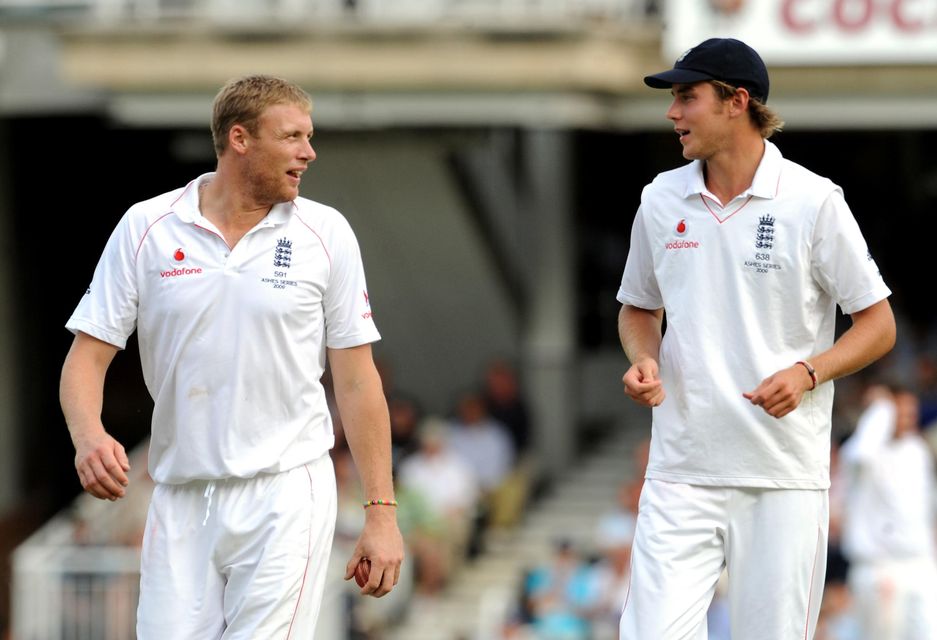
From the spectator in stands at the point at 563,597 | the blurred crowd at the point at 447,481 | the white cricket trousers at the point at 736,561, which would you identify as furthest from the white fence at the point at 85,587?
the white cricket trousers at the point at 736,561

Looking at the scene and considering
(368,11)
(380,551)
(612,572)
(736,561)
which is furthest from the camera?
(368,11)

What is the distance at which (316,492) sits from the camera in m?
5.34

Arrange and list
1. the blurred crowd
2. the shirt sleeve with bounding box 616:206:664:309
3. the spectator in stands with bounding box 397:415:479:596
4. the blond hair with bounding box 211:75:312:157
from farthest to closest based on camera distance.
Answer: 1. the spectator in stands with bounding box 397:415:479:596
2. the blurred crowd
3. the shirt sleeve with bounding box 616:206:664:309
4. the blond hair with bounding box 211:75:312:157

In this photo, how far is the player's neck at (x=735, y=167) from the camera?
5.59 metres

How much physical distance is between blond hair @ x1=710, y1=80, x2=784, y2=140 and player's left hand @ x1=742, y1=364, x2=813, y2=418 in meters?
0.80

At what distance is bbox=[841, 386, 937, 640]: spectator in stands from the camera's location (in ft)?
39.3

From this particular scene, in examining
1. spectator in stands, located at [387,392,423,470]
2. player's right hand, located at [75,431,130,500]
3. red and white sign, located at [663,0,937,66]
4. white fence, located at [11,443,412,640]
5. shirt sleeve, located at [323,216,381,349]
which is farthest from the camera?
spectator in stands, located at [387,392,423,470]

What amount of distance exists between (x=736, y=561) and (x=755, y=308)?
0.77m

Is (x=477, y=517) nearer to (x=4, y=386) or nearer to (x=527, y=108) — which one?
(x=527, y=108)

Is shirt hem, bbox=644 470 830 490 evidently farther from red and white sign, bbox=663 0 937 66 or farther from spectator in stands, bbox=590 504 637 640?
red and white sign, bbox=663 0 937 66

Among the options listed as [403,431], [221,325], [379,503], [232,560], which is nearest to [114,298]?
[221,325]

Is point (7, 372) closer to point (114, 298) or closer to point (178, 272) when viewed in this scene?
point (114, 298)

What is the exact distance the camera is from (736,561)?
220 inches

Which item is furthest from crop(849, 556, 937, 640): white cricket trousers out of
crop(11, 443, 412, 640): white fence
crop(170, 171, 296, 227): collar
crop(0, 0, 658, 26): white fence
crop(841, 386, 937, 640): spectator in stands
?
crop(170, 171, 296, 227): collar
